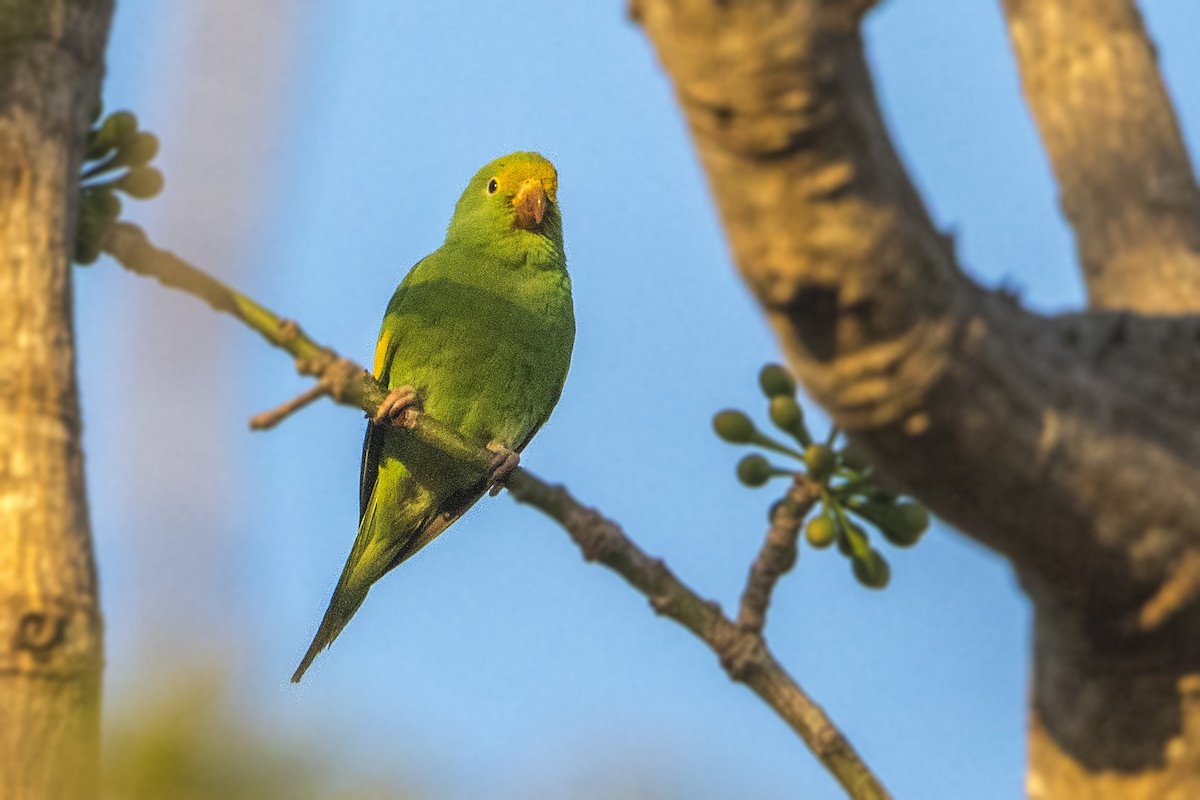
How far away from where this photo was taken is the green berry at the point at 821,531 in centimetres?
302

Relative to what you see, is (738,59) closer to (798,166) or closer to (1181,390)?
(798,166)

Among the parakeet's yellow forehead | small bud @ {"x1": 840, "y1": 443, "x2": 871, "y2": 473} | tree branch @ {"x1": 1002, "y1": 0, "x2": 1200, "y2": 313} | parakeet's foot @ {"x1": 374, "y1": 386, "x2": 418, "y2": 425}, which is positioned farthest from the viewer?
the parakeet's yellow forehead

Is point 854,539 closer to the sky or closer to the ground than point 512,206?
closer to the ground

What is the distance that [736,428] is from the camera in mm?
3104

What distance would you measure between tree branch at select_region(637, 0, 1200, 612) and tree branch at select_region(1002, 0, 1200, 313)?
0.25 m

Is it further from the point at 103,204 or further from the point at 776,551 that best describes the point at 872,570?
the point at 103,204

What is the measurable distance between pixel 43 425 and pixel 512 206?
3971 millimetres

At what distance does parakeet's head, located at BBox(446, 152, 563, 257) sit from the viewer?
544 centimetres

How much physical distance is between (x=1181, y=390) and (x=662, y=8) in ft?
2.91

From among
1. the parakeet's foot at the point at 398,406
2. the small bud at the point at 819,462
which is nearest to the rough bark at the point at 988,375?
the small bud at the point at 819,462

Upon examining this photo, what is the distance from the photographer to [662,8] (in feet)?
4.35

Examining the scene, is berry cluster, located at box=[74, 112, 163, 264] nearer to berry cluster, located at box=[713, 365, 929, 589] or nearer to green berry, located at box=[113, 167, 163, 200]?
green berry, located at box=[113, 167, 163, 200]

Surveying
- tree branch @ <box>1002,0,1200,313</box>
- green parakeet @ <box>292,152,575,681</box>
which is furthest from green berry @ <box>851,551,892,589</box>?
green parakeet @ <box>292,152,575,681</box>

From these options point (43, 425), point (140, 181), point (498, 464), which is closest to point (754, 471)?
point (140, 181)
